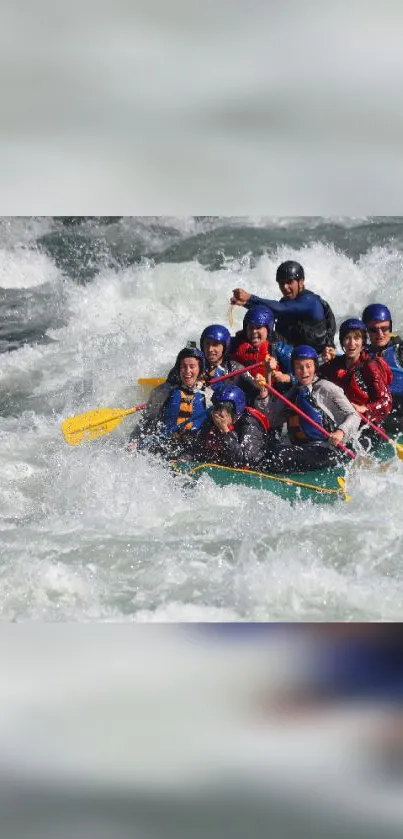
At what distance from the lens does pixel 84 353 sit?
5082 millimetres

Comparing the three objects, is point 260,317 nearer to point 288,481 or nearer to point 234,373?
point 234,373

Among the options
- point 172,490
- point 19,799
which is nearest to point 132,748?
point 19,799

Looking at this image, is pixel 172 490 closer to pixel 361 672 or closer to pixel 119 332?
pixel 361 672

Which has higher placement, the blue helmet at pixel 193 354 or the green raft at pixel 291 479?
the blue helmet at pixel 193 354

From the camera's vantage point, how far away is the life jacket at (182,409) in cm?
348

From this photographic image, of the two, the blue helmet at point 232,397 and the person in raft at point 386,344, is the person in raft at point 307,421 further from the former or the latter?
the person in raft at point 386,344

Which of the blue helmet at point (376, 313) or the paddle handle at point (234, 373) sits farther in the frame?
the blue helmet at point (376, 313)

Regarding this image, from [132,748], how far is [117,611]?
1.89ft

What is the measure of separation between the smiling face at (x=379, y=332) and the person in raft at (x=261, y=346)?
0.31 m

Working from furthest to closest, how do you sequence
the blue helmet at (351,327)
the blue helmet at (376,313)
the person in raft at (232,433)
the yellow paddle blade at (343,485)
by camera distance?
1. the blue helmet at (376,313)
2. the blue helmet at (351,327)
3. the person in raft at (232,433)
4. the yellow paddle blade at (343,485)

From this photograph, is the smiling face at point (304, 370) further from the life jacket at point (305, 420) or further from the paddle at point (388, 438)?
the paddle at point (388, 438)

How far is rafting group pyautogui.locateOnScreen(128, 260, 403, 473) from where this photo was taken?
334 cm

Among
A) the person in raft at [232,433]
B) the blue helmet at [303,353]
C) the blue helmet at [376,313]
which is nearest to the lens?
the person in raft at [232,433]

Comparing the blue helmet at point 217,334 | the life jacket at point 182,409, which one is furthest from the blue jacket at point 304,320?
the life jacket at point 182,409
